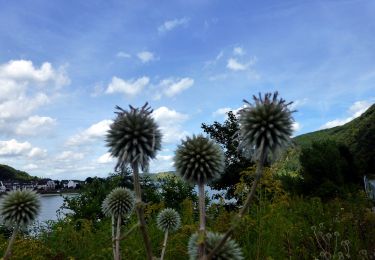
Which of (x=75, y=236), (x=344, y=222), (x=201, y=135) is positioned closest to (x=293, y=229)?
(x=344, y=222)

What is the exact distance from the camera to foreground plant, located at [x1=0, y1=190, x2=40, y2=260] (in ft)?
12.2

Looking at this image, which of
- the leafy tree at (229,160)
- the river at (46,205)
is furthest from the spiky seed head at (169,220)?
the leafy tree at (229,160)

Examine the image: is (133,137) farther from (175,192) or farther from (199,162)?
(175,192)

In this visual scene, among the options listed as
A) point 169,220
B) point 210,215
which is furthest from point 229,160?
point 169,220

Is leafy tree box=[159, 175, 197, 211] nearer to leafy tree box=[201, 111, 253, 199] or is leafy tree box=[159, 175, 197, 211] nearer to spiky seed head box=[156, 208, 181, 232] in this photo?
leafy tree box=[201, 111, 253, 199]

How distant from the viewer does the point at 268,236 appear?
7.32 meters

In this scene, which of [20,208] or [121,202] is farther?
[121,202]

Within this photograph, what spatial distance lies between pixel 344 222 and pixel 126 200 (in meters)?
5.80

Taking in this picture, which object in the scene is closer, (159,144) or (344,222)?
(159,144)

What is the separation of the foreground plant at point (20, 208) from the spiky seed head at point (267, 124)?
1.99 m

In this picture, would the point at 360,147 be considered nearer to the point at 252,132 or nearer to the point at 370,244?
the point at 370,244

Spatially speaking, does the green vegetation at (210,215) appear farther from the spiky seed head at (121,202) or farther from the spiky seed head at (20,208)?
the spiky seed head at (20,208)

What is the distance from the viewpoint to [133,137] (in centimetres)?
294

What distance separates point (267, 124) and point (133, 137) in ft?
2.86
